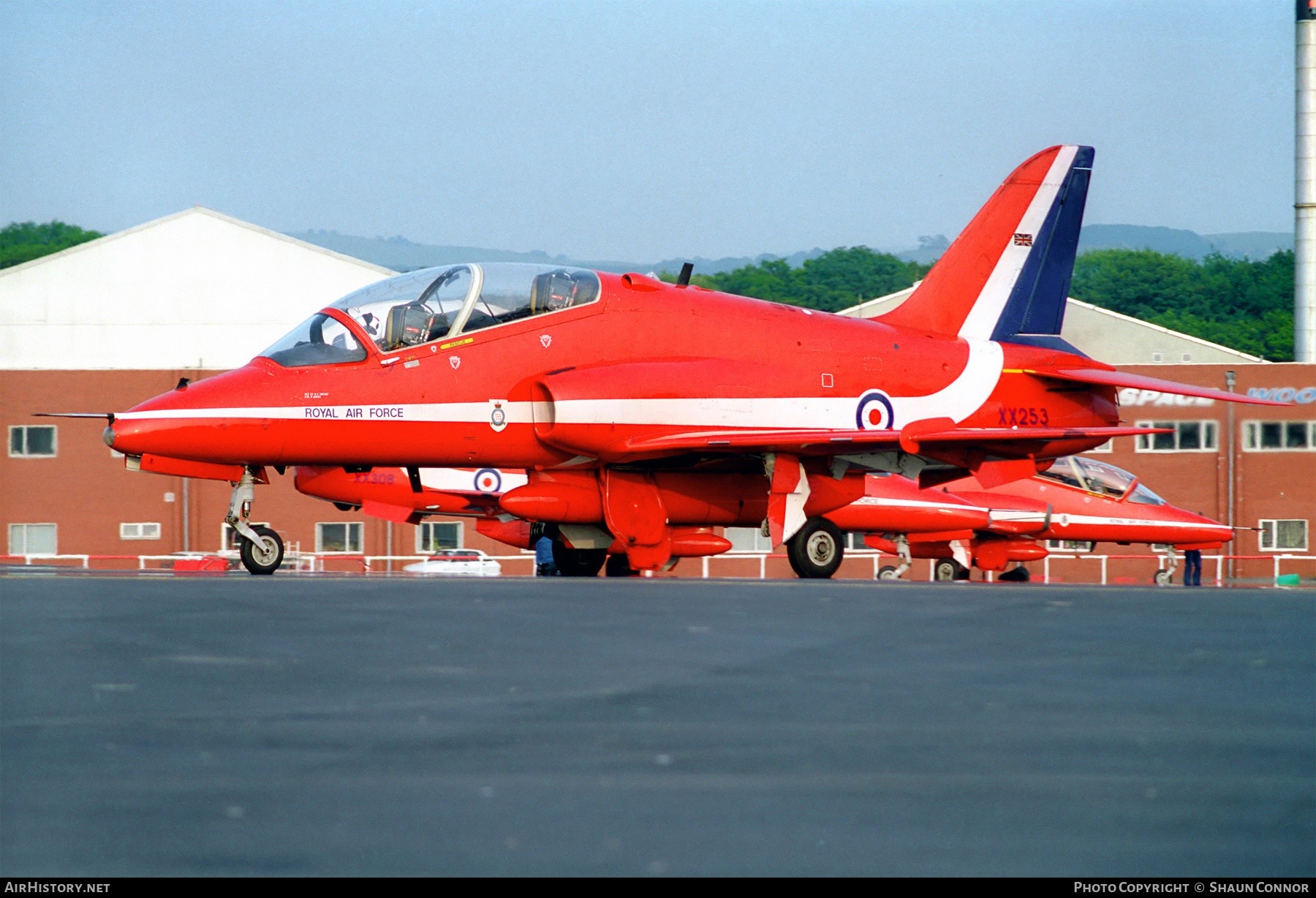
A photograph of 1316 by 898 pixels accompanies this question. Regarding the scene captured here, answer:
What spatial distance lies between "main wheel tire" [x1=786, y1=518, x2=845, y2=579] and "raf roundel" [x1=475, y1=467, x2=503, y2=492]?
23.1 feet

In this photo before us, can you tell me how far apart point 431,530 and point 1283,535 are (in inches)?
956

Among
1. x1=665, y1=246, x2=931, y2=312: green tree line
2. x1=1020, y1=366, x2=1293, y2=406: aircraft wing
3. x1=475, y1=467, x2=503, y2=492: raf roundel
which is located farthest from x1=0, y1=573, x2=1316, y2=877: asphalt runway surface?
x1=665, y1=246, x2=931, y2=312: green tree line

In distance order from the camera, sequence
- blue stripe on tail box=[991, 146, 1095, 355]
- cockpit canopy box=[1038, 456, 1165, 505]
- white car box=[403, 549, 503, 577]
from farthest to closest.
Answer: white car box=[403, 549, 503, 577], cockpit canopy box=[1038, 456, 1165, 505], blue stripe on tail box=[991, 146, 1095, 355]

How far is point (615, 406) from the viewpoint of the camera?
13672 mm

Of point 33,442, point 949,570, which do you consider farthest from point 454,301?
point 33,442

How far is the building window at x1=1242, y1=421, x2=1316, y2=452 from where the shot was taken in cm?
3775

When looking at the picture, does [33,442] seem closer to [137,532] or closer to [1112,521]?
[137,532]

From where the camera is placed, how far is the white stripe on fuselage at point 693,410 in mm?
12758

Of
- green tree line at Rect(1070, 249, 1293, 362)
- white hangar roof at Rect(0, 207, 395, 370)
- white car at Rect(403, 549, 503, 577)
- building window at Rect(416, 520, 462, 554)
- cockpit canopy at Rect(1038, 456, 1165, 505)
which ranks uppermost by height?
green tree line at Rect(1070, 249, 1293, 362)

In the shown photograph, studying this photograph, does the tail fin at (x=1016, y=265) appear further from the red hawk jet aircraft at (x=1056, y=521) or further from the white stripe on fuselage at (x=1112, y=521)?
the white stripe on fuselage at (x=1112, y=521)

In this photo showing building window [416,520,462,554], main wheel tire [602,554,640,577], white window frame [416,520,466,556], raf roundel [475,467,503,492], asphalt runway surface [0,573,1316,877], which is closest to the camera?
asphalt runway surface [0,573,1316,877]

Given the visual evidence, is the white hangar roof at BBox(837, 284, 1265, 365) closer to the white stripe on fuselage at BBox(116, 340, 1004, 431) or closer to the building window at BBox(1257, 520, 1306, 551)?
the building window at BBox(1257, 520, 1306, 551)

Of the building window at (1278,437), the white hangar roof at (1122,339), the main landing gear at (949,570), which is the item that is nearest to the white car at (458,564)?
the main landing gear at (949,570)

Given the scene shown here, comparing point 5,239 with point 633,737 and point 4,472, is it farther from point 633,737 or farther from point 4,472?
point 633,737
